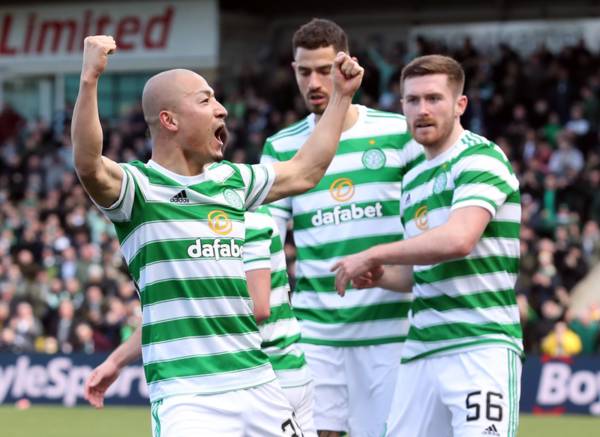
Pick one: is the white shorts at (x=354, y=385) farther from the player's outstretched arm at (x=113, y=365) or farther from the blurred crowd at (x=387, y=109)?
the blurred crowd at (x=387, y=109)

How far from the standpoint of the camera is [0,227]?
2380cm

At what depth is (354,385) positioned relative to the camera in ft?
23.1

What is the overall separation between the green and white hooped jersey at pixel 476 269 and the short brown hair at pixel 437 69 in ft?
0.96

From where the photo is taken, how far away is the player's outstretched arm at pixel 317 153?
5.33 metres

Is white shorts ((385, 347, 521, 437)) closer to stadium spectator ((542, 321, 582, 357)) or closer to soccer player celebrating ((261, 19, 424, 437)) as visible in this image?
soccer player celebrating ((261, 19, 424, 437))

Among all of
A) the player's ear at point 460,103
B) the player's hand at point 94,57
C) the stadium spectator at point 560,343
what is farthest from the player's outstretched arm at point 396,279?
the stadium spectator at point 560,343

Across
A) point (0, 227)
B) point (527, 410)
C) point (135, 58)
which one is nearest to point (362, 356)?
point (527, 410)

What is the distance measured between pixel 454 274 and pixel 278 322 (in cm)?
97

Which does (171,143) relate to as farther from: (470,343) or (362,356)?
(362,356)

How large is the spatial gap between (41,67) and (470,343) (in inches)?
930

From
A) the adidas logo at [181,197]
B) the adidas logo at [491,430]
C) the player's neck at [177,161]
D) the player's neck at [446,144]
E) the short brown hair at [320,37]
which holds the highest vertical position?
the short brown hair at [320,37]

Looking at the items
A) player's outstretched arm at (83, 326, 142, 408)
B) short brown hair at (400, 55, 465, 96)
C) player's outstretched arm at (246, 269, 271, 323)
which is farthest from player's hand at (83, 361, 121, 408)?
short brown hair at (400, 55, 465, 96)

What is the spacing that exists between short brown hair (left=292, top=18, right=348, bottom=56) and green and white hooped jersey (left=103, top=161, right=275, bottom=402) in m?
2.03

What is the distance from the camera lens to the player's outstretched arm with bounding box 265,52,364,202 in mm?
5328
